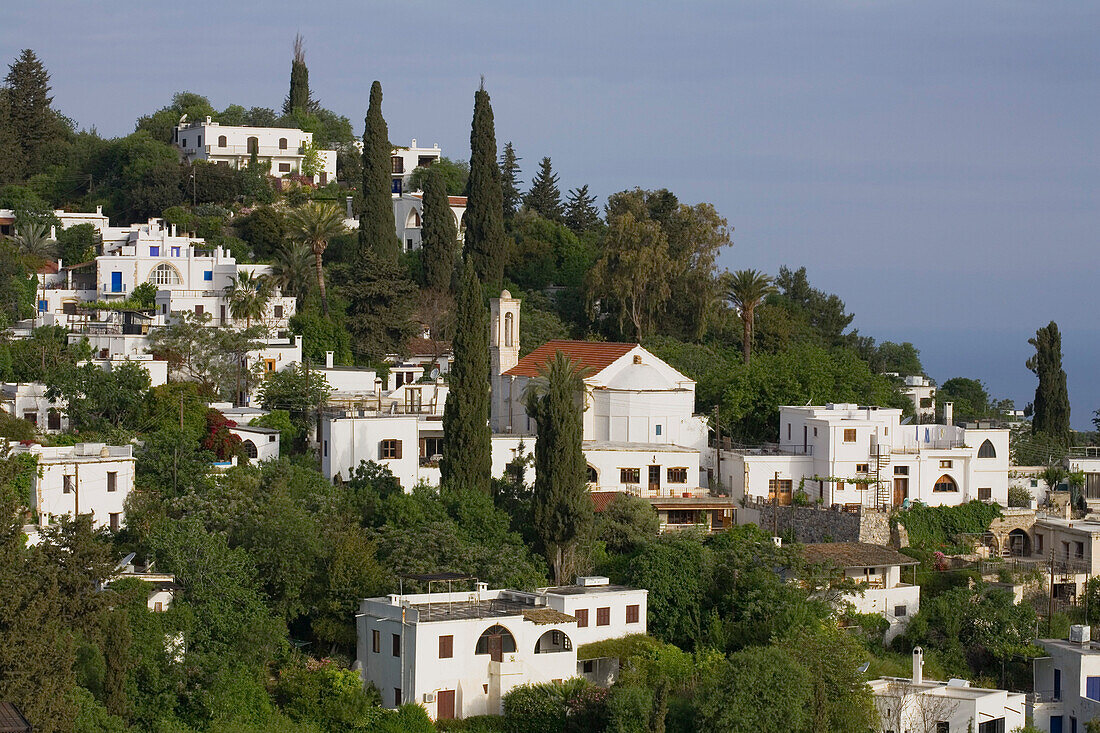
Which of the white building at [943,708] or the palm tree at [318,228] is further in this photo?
the palm tree at [318,228]

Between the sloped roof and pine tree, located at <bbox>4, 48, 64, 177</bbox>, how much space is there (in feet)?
157

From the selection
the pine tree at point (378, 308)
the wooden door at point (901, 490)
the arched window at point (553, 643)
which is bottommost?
the arched window at point (553, 643)

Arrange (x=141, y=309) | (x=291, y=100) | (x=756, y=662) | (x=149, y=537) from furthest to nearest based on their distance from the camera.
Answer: (x=291, y=100), (x=141, y=309), (x=149, y=537), (x=756, y=662)

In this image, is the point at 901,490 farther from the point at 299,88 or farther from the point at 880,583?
the point at 299,88

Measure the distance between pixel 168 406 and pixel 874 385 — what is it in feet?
75.3

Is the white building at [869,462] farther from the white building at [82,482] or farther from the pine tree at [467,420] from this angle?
the white building at [82,482]

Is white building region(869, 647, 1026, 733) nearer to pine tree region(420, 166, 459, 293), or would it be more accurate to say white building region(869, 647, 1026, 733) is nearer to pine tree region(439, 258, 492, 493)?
pine tree region(439, 258, 492, 493)

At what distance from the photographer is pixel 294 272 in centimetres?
6381

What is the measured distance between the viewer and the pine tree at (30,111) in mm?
80812

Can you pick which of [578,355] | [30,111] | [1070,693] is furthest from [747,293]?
[30,111]

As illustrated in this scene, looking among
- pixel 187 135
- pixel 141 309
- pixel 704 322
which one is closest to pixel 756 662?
pixel 704 322

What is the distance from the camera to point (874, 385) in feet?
188

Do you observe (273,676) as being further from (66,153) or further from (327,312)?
(66,153)

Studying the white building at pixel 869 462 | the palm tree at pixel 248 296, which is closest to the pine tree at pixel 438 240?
the palm tree at pixel 248 296
